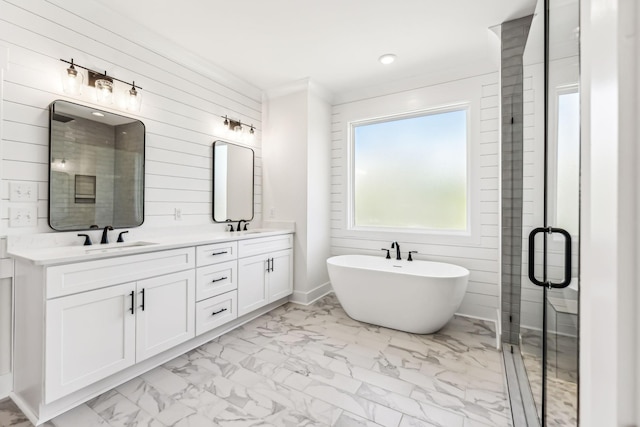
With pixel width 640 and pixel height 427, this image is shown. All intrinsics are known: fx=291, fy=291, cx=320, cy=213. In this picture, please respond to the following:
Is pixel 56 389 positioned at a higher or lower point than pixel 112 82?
lower

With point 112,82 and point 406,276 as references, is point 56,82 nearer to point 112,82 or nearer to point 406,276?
point 112,82

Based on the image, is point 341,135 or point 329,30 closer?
point 329,30

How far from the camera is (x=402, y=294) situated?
270 cm

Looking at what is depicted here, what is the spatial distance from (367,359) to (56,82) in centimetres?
309

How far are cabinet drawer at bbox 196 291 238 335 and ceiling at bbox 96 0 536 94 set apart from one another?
2.39 metres

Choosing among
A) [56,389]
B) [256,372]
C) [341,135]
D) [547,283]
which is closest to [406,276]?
[547,283]

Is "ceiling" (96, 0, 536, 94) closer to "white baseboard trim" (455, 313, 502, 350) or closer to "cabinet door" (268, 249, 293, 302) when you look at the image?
"cabinet door" (268, 249, 293, 302)

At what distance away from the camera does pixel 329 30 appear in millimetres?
2598

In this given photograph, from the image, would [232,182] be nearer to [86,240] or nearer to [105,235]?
[105,235]

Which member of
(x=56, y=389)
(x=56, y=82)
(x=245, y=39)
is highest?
(x=245, y=39)

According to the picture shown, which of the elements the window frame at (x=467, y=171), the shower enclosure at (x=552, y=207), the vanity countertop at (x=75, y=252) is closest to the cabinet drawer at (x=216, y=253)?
the vanity countertop at (x=75, y=252)

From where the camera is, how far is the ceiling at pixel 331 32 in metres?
2.29

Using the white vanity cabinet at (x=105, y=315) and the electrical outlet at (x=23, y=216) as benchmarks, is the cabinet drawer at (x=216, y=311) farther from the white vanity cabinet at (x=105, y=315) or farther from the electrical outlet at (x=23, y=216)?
the electrical outlet at (x=23, y=216)

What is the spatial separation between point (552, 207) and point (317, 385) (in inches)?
69.4
